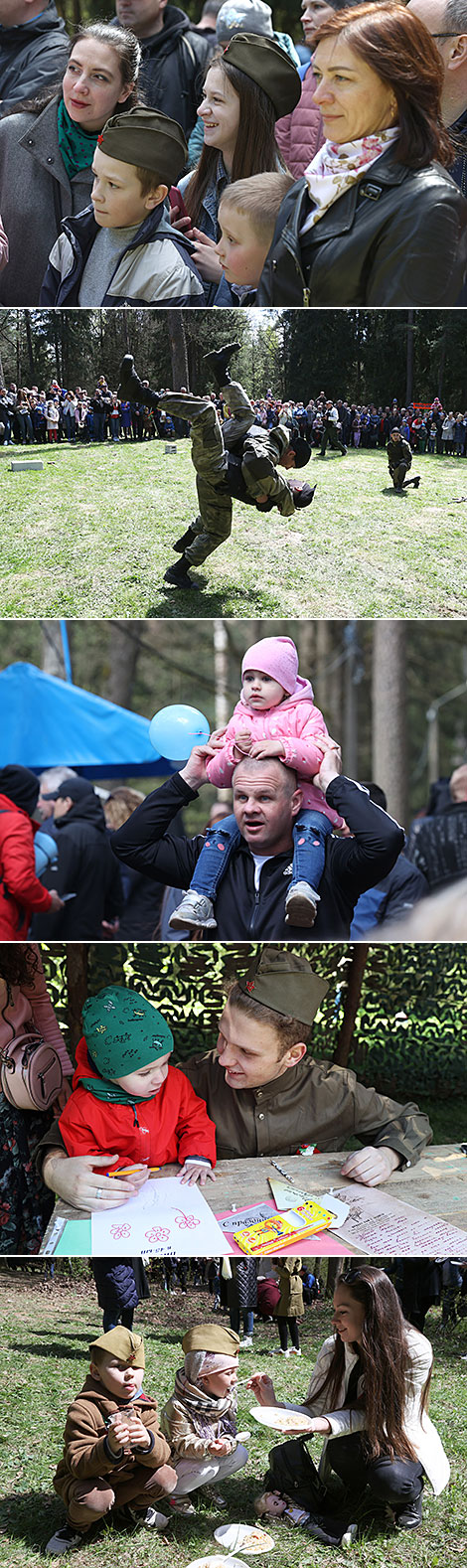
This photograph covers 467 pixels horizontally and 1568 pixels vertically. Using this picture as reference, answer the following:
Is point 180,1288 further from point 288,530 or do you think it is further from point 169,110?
point 169,110

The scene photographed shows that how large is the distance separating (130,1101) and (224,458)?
2064mm

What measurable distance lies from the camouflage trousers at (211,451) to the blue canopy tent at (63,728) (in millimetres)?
882

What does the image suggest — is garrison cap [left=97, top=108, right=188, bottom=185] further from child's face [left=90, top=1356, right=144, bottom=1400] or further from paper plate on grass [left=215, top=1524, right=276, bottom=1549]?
paper plate on grass [left=215, top=1524, right=276, bottom=1549]

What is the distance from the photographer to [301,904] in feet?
13.4

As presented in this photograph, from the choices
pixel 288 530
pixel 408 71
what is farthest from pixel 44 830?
pixel 408 71

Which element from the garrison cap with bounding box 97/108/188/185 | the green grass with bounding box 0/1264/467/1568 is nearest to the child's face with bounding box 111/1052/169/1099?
the green grass with bounding box 0/1264/467/1568

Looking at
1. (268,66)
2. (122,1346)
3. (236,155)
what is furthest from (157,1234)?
(268,66)

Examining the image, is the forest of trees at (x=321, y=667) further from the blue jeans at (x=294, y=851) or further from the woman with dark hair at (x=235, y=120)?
the woman with dark hair at (x=235, y=120)

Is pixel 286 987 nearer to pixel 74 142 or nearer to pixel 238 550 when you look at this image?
pixel 238 550

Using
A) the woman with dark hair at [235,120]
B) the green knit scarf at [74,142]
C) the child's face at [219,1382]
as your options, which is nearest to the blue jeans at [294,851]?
the child's face at [219,1382]

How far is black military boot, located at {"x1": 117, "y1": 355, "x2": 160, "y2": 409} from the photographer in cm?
384

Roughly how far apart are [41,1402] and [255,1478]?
2.63 feet

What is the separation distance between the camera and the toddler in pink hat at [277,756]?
4086mm

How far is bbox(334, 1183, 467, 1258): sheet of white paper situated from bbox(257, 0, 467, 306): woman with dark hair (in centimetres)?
271
